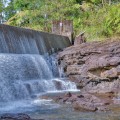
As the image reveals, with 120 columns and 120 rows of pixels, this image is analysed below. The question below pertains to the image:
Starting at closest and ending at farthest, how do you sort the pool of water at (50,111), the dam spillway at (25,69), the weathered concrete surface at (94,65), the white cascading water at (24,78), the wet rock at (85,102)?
1. the pool of water at (50,111)
2. the wet rock at (85,102)
3. the dam spillway at (25,69)
4. the white cascading water at (24,78)
5. the weathered concrete surface at (94,65)

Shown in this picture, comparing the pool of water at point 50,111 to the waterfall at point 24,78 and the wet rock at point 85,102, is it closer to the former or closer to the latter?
the wet rock at point 85,102

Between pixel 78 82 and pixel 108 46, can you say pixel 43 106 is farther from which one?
pixel 108 46

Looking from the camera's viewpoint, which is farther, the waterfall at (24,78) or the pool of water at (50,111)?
the waterfall at (24,78)

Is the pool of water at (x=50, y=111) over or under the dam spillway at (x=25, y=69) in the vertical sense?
under

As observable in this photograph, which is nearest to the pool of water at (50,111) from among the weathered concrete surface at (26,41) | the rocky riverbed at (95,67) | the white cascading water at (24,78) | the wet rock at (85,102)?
the wet rock at (85,102)

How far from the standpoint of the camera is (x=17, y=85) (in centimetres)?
1335

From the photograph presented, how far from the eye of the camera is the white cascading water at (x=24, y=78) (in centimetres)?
1295

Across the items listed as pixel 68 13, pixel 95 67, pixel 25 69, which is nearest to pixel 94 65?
pixel 95 67

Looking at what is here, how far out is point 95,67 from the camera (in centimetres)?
1556

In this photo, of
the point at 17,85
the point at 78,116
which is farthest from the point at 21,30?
the point at 78,116

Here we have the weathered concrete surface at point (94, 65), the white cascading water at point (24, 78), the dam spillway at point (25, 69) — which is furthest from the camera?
the weathered concrete surface at point (94, 65)

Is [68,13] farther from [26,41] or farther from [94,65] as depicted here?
[94,65]

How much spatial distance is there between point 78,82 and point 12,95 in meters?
4.48

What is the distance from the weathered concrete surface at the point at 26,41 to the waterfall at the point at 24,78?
112cm
